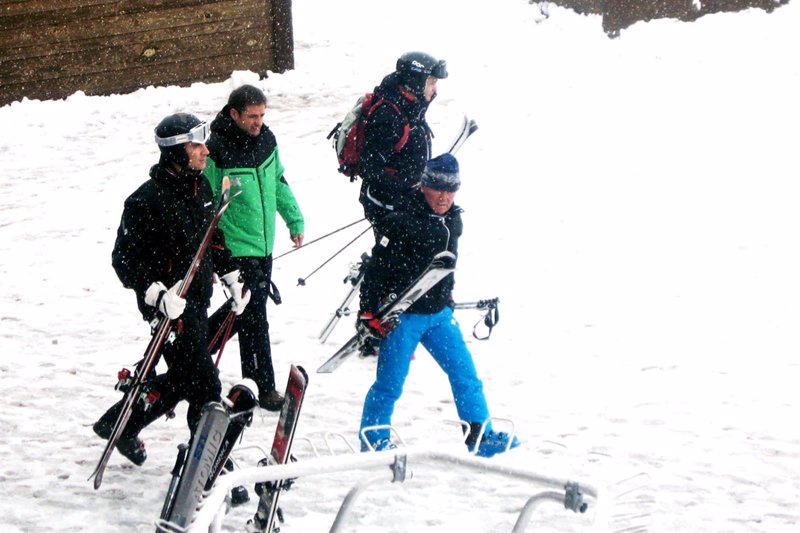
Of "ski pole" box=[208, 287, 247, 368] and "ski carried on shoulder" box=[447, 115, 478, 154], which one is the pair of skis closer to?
"ski carried on shoulder" box=[447, 115, 478, 154]

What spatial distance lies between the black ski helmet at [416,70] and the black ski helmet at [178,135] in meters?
2.19

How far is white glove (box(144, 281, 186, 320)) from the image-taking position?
18.6 feet

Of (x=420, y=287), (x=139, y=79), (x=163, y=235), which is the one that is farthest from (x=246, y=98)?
(x=139, y=79)

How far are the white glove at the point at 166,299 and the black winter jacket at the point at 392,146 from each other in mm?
2353

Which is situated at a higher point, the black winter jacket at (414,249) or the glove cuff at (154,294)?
the black winter jacket at (414,249)

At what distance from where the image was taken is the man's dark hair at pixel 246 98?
683cm

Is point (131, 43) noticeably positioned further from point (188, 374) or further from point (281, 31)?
point (188, 374)

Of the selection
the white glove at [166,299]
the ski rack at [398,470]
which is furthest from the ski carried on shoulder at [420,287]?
the ski rack at [398,470]

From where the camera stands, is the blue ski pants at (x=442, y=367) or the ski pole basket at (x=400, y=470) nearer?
the ski pole basket at (x=400, y=470)

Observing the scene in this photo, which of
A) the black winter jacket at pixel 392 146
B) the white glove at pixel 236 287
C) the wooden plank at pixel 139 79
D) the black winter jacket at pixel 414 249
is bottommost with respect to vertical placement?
the white glove at pixel 236 287

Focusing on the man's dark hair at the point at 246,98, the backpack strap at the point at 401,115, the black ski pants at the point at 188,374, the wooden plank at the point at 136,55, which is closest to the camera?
the black ski pants at the point at 188,374

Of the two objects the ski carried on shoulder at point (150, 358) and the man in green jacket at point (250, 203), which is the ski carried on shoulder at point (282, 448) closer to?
the ski carried on shoulder at point (150, 358)

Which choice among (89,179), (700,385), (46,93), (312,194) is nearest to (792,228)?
(700,385)

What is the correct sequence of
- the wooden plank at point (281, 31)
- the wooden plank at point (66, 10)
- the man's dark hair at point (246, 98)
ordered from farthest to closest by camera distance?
the wooden plank at point (281, 31), the wooden plank at point (66, 10), the man's dark hair at point (246, 98)
